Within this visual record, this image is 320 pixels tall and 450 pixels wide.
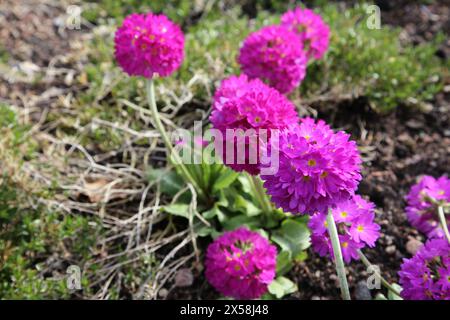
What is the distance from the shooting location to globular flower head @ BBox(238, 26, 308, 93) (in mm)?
3041

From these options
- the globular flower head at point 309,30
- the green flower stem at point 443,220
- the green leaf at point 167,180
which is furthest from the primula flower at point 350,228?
the globular flower head at point 309,30

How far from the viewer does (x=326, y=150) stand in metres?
2.05

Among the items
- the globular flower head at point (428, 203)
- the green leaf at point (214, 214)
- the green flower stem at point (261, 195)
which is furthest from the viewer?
the green leaf at point (214, 214)

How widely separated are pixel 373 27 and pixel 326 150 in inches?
105

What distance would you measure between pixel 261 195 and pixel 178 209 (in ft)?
1.49

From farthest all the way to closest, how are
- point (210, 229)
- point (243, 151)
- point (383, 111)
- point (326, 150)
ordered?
point (383, 111) → point (210, 229) → point (243, 151) → point (326, 150)

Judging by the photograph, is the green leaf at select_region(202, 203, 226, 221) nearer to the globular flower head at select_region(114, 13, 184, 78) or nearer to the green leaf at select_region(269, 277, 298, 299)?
the green leaf at select_region(269, 277, 298, 299)

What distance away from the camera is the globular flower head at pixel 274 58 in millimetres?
3041

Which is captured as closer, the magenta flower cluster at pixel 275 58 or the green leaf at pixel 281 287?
the green leaf at pixel 281 287

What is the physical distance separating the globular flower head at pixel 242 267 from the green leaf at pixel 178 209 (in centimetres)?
39

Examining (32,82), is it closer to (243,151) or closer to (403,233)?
(243,151)

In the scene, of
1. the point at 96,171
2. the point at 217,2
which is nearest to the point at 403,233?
the point at 96,171

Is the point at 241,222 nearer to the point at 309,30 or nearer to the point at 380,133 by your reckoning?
the point at 309,30
